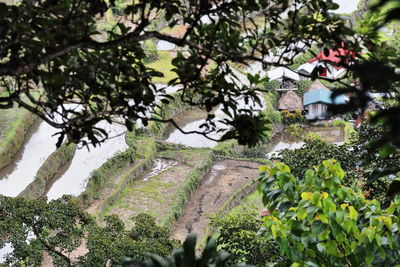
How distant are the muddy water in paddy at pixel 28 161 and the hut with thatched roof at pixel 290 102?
22.1 ft

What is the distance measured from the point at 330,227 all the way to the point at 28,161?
397 inches

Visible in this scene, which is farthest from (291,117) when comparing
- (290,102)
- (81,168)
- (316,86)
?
(81,168)

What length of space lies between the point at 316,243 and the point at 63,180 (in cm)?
952

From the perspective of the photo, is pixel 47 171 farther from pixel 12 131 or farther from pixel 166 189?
pixel 166 189

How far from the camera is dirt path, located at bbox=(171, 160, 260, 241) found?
35.6ft

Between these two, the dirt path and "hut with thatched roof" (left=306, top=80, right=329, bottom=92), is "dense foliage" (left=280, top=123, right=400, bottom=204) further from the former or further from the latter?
"hut with thatched roof" (left=306, top=80, right=329, bottom=92)

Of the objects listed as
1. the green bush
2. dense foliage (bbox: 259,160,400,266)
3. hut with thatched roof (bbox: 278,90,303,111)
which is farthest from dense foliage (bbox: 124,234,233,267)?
hut with thatched roof (bbox: 278,90,303,111)

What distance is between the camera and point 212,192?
12.3 m

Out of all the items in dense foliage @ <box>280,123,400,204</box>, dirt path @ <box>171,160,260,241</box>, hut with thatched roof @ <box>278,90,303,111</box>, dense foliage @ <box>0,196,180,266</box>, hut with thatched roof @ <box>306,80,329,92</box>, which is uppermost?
hut with thatched roof @ <box>306,80,329,92</box>

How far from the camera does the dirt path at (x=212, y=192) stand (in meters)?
10.8

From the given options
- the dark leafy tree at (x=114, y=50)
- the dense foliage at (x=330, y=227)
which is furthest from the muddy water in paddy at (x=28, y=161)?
the dark leafy tree at (x=114, y=50)

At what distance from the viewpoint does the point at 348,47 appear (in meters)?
2.20

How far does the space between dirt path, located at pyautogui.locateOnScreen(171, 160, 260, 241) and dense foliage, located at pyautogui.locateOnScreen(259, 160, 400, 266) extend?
7.35 meters

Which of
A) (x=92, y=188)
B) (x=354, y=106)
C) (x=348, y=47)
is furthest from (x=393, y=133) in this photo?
(x=92, y=188)
